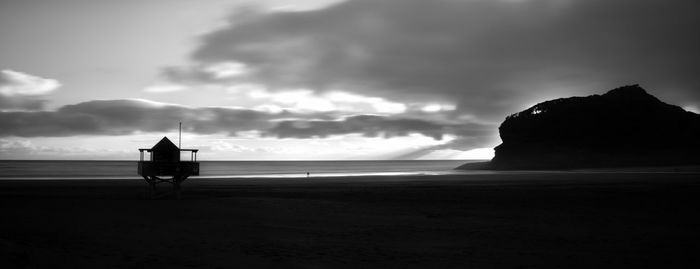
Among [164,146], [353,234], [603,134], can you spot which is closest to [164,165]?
[164,146]

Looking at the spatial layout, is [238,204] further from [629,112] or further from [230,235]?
[629,112]

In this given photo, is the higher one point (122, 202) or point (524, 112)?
point (524, 112)

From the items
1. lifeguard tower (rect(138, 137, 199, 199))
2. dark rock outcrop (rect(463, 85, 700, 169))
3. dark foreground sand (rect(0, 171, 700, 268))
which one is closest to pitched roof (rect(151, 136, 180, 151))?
lifeguard tower (rect(138, 137, 199, 199))

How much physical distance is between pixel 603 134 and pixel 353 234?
321 ft

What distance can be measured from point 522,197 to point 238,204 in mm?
13595

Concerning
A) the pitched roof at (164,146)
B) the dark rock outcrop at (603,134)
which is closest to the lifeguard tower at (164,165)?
the pitched roof at (164,146)

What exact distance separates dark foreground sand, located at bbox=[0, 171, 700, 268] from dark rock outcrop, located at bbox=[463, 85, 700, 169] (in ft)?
255

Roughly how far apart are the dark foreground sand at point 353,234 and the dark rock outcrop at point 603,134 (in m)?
77.6

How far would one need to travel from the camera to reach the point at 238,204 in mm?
22156

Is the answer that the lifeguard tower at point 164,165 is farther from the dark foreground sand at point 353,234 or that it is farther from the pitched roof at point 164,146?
the dark foreground sand at point 353,234

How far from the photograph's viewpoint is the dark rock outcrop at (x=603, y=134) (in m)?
93.8

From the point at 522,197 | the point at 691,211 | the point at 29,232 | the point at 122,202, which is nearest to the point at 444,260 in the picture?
the point at 29,232

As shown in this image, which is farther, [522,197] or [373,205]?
[522,197]

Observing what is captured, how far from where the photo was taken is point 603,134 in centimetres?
9856
